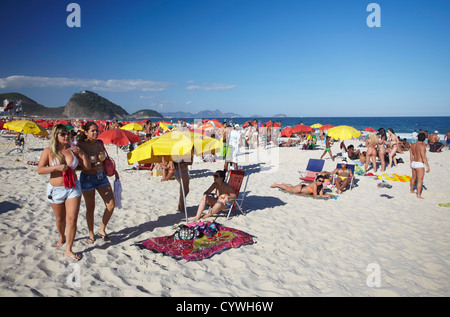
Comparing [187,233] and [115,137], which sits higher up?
[115,137]

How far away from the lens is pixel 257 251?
391 cm

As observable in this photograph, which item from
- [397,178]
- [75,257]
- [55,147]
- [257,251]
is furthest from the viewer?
[397,178]

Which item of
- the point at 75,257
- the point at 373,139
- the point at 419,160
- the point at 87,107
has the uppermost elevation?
the point at 87,107

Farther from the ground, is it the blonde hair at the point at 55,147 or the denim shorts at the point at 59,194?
the blonde hair at the point at 55,147

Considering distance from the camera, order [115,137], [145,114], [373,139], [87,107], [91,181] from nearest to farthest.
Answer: [91,181] → [115,137] → [373,139] → [87,107] → [145,114]

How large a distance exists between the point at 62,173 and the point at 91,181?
484 mm

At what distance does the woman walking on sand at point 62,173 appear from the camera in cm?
310

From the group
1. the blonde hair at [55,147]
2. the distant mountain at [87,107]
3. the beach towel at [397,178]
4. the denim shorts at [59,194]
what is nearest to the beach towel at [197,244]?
the denim shorts at [59,194]

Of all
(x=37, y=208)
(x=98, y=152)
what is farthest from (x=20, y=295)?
(x=37, y=208)

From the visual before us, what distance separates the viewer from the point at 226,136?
12.2 meters

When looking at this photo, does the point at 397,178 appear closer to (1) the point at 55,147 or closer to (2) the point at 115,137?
(2) the point at 115,137

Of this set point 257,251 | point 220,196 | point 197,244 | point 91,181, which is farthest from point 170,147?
point 257,251

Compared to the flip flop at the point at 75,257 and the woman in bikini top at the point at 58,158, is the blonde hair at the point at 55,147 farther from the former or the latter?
the flip flop at the point at 75,257

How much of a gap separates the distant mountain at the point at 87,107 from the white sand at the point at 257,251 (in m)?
130
